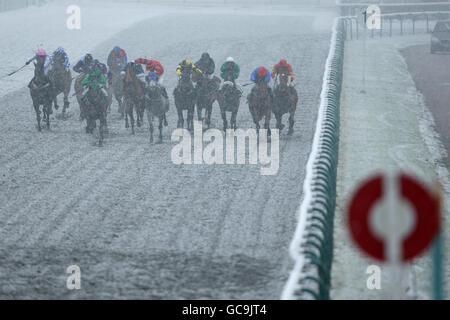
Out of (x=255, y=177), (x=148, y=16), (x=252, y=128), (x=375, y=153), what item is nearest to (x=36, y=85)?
(x=252, y=128)

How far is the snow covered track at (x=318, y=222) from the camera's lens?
6.61m

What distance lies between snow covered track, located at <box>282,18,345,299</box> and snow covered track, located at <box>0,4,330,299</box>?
719mm

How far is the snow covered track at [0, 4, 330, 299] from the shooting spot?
8.35 meters

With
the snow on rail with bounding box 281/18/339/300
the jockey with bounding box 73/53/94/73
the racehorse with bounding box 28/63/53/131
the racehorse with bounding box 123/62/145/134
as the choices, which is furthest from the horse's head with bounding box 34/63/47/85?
the snow on rail with bounding box 281/18/339/300

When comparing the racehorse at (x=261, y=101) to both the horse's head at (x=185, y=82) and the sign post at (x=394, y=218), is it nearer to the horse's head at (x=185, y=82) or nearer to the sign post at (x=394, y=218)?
the horse's head at (x=185, y=82)

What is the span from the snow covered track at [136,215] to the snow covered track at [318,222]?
72 centimetres

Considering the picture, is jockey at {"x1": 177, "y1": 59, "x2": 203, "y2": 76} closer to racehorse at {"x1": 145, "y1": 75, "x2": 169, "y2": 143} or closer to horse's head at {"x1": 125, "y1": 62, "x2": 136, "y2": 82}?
racehorse at {"x1": 145, "y1": 75, "x2": 169, "y2": 143}

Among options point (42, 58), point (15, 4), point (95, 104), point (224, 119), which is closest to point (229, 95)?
point (224, 119)

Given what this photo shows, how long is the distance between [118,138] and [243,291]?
809 cm

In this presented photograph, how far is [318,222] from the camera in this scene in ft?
27.0

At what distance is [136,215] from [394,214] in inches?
288

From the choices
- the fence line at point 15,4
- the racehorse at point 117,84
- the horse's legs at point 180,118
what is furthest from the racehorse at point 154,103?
the fence line at point 15,4

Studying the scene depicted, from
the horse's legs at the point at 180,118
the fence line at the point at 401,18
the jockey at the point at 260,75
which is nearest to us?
the jockey at the point at 260,75

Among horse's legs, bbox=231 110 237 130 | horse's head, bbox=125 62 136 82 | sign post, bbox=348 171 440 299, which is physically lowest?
horse's legs, bbox=231 110 237 130
